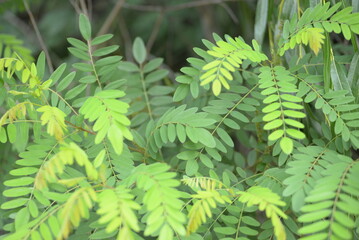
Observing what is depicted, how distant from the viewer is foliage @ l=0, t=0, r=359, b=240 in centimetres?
87

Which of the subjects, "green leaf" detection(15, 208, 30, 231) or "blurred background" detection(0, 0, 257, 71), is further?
"blurred background" detection(0, 0, 257, 71)

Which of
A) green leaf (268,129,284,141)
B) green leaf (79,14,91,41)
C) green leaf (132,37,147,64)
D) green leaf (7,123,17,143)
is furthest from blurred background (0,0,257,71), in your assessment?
green leaf (268,129,284,141)

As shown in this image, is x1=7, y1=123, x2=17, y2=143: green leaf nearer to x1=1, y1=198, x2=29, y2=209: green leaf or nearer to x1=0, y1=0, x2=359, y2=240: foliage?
x1=0, y1=0, x2=359, y2=240: foliage

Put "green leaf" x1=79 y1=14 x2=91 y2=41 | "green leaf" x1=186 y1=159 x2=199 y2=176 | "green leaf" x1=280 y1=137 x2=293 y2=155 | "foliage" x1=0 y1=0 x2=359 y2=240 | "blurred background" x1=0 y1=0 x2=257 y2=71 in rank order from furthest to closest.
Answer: "blurred background" x1=0 y1=0 x2=257 y2=71 → "green leaf" x1=79 y1=14 x2=91 y2=41 → "green leaf" x1=186 y1=159 x2=199 y2=176 → "green leaf" x1=280 y1=137 x2=293 y2=155 → "foliage" x1=0 y1=0 x2=359 y2=240

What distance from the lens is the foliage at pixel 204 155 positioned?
2.87 ft

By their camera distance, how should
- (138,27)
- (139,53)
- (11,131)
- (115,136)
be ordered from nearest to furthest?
(115,136)
(11,131)
(139,53)
(138,27)

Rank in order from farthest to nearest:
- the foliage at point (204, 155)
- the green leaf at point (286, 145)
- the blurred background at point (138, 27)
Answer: the blurred background at point (138, 27), the green leaf at point (286, 145), the foliage at point (204, 155)

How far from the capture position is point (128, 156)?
1137mm

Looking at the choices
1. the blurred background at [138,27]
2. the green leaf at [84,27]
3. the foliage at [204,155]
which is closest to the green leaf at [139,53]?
the foliage at [204,155]

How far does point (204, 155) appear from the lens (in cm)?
117

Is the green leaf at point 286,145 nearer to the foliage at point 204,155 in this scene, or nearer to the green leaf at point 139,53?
the foliage at point 204,155

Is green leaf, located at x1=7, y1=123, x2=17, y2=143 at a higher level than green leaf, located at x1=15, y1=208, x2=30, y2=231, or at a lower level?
higher

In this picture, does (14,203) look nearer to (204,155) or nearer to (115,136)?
(115,136)

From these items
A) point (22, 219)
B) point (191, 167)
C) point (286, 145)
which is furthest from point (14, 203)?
point (286, 145)
